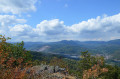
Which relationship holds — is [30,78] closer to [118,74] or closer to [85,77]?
[85,77]

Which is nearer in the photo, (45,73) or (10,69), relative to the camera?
(10,69)

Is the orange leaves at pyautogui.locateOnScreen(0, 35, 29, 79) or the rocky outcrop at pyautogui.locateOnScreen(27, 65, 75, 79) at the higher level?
the orange leaves at pyautogui.locateOnScreen(0, 35, 29, 79)

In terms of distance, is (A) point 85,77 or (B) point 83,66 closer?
(A) point 85,77

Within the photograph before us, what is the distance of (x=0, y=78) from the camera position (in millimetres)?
8852

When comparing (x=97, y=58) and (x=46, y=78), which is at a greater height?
(x=46, y=78)

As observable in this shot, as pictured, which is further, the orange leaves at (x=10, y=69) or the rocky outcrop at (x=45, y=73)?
the rocky outcrop at (x=45, y=73)

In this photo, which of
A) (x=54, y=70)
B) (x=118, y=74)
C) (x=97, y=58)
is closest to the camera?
(x=54, y=70)

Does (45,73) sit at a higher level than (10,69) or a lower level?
lower

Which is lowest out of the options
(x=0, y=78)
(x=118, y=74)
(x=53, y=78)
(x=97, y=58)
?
(x=118, y=74)

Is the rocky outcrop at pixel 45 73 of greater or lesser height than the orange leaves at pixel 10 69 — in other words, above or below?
below

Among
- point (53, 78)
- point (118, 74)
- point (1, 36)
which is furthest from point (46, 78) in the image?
point (118, 74)

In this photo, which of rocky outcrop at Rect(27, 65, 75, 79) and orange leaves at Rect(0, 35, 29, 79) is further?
rocky outcrop at Rect(27, 65, 75, 79)

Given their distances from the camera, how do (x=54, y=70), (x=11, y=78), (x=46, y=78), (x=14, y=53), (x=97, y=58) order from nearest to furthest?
(x=11, y=78) → (x=46, y=78) → (x=54, y=70) → (x=14, y=53) → (x=97, y=58)

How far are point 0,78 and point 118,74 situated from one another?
5247cm
